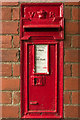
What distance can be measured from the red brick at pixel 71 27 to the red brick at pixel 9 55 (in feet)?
1.91

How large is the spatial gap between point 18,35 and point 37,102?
28.8 inches

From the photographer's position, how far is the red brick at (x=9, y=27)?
1.68 metres

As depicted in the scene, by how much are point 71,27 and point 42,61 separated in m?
0.47

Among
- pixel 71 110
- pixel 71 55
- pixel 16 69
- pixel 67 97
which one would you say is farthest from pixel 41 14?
pixel 71 110

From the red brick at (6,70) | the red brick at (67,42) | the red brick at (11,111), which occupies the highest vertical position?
the red brick at (67,42)

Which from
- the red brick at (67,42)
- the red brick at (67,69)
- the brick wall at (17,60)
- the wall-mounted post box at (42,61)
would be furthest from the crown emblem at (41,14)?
the red brick at (67,69)

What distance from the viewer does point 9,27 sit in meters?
1.69

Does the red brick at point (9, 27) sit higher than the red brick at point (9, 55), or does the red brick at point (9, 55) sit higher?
the red brick at point (9, 27)

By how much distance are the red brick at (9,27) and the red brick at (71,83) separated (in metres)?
0.75

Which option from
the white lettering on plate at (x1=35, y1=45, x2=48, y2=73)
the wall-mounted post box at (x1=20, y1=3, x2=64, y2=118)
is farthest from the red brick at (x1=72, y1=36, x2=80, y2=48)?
the white lettering on plate at (x1=35, y1=45, x2=48, y2=73)

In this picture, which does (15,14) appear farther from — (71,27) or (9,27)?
(71,27)

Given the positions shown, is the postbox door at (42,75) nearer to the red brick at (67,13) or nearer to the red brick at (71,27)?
the red brick at (71,27)

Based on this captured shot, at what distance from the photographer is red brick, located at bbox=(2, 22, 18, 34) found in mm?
1684

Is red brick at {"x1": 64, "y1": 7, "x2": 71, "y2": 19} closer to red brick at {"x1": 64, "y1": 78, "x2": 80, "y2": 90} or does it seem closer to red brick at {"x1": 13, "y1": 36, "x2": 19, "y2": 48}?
red brick at {"x1": 13, "y1": 36, "x2": 19, "y2": 48}
